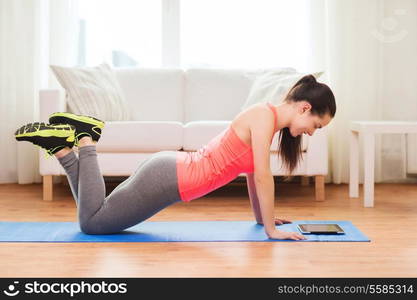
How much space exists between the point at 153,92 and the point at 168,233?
1.75 meters

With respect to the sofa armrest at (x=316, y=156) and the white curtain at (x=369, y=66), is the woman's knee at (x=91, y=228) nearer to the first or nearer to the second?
the sofa armrest at (x=316, y=156)

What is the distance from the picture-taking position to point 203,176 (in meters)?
2.18

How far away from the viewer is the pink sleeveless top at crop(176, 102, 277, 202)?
7.13 feet

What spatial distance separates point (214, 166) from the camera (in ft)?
7.22

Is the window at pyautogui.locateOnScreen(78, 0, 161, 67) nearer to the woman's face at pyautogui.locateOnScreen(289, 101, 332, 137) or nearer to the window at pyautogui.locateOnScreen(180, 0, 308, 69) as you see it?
the window at pyautogui.locateOnScreen(180, 0, 308, 69)

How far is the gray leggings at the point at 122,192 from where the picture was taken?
2.17 meters

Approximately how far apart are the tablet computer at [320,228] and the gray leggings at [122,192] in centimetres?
54

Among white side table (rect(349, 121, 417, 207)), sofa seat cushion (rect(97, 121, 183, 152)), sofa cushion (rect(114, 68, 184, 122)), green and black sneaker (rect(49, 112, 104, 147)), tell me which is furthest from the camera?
sofa cushion (rect(114, 68, 184, 122))

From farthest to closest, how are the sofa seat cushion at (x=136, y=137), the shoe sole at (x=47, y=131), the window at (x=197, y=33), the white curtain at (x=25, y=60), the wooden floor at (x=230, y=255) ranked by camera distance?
the window at (x=197, y=33) < the white curtain at (x=25, y=60) < the sofa seat cushion at (x=136, y=137) < the shoe sole at (x=47, y=131) < the wooden floor at (x=230, y=255)

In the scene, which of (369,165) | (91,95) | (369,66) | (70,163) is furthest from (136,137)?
(369,66)

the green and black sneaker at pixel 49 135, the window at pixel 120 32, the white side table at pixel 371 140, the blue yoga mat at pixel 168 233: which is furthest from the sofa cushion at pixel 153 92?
the green and black sneaker at pixel 49 135

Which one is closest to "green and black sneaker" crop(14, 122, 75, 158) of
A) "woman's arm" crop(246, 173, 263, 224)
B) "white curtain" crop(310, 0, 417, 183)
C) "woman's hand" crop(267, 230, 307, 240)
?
"woman's arm" crop(246, 173, 263, 224)

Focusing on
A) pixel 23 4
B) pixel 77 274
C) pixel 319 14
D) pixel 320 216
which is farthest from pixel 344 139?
pixel 77 274

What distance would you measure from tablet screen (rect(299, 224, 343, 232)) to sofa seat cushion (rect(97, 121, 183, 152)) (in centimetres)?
107
